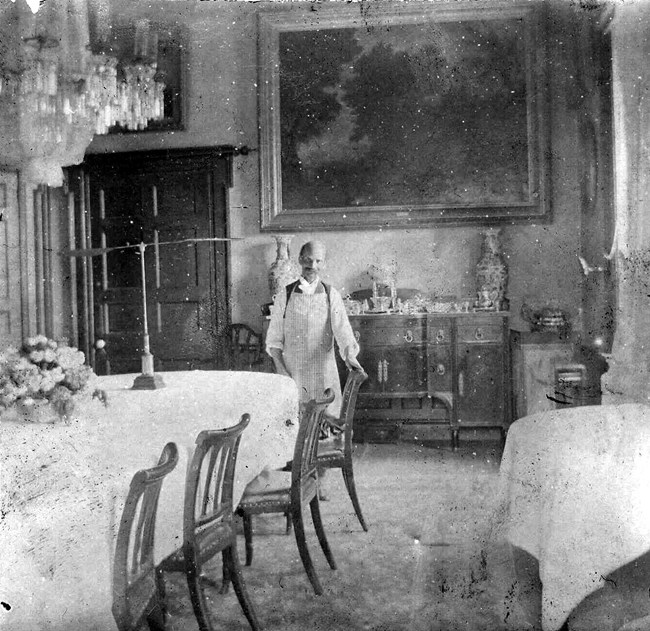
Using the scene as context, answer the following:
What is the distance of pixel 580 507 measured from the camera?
7.05ft

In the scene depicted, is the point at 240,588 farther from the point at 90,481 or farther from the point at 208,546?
the point at 90,481

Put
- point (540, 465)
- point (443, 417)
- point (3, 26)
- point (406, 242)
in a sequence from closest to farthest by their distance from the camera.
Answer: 1. point (540, 465)
2. point (3, 26)
3. point (443, 417)
4. point (406, 242)

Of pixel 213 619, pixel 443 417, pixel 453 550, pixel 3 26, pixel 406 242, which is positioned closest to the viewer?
pixel 213 619

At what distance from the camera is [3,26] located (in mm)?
3285

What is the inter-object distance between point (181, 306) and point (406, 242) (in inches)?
90.0

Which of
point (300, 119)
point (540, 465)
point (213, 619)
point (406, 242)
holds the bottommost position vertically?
point (213, 619)

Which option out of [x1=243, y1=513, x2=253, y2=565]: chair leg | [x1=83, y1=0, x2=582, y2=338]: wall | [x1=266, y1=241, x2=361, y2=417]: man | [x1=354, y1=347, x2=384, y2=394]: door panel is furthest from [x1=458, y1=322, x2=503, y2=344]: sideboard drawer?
[x1=243, y1=513, x2=253, y2=565]: chair leg

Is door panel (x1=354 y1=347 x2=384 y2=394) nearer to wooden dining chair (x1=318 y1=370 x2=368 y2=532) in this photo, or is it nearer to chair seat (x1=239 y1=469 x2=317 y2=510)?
wooden dining chair (x1=318 y1=370 x2=368 y2=532)

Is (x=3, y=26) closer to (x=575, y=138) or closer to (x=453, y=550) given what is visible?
Answer: (x=453, y=550)

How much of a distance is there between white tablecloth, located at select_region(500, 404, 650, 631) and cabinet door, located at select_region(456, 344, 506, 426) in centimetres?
329

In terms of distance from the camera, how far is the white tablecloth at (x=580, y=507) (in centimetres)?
210

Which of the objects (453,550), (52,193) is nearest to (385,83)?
(52,193)

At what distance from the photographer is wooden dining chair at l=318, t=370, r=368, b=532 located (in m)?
3.89

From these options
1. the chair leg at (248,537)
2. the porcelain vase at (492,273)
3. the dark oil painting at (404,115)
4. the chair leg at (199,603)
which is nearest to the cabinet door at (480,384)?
the porcelain vase at (492,273)
